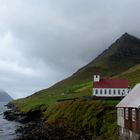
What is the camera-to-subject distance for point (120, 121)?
62.6 metres

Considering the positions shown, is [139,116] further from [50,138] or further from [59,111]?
[59,111]

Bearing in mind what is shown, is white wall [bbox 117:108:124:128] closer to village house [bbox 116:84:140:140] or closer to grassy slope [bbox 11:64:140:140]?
village house [bbox 116:84:140:140]

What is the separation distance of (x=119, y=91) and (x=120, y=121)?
57093mm

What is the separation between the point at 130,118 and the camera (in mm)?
55469

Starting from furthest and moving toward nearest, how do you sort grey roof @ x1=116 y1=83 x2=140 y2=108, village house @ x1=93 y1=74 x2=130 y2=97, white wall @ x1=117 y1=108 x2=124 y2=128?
village house @ x1=93 y1=74 x2=130 y2=97, white wall @ x1=117 y1=108 x2=124 y2=128, grey roof @ x1=116 y1=83 x2=140 y2=108

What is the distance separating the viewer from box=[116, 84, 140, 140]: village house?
5181 centimetres

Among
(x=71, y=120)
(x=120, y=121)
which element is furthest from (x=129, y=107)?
(x=71, y=120)

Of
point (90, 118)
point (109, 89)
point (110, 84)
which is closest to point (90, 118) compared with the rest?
point (90, 118)

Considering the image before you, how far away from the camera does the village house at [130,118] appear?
51812 millimetres

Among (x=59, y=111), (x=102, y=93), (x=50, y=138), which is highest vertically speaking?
(x=102, y=93)

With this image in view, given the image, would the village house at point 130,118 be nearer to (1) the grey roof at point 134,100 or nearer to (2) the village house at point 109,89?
(1) the grey roof at point 134,100

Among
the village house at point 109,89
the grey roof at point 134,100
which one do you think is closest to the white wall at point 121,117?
the grey roof at point 134,100

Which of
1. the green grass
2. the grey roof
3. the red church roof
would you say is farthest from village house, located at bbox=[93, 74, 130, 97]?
the grey roof

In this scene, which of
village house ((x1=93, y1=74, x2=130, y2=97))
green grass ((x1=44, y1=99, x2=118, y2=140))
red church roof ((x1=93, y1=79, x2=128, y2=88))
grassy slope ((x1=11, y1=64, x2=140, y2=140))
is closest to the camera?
grassy slope ((x1=11, y1=64, x2=140, y2=140))
